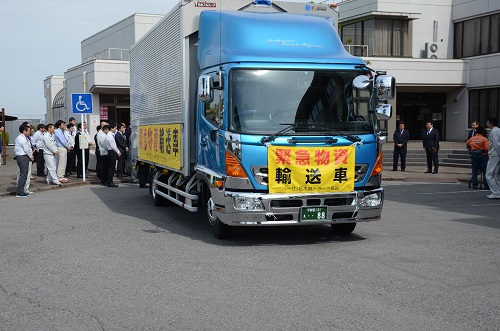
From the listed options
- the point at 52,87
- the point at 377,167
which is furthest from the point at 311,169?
the point at 52,87

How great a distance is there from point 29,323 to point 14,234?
17.5 feet

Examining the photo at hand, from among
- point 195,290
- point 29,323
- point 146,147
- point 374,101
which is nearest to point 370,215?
point 374,101

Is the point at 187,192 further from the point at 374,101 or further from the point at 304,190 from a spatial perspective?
the point at 374,101

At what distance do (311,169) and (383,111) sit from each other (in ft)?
4.54

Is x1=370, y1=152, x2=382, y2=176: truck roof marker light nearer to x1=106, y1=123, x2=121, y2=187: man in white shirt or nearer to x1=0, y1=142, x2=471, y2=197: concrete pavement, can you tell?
x1=106, y1=123, x2=121, y2=187: man in white shirt

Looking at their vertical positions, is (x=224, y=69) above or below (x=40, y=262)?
above

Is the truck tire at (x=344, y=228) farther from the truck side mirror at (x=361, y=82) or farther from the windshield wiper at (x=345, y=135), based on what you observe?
the truck side mirror at (x=361, y=82)

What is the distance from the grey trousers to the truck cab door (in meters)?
8.05

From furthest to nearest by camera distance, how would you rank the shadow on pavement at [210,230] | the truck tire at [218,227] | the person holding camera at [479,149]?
1. the person holding camera at [479,149]
2. the shadow on pavement at [210,230]
3. the truck tire at [218,227]

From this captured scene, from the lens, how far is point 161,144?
12359mm

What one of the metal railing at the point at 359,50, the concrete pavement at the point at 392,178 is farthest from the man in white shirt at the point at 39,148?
the metal railing at the point at 359,50

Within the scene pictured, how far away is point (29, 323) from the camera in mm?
5422

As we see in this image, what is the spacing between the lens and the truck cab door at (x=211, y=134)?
29.6ft

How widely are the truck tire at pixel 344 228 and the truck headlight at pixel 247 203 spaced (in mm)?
1952
